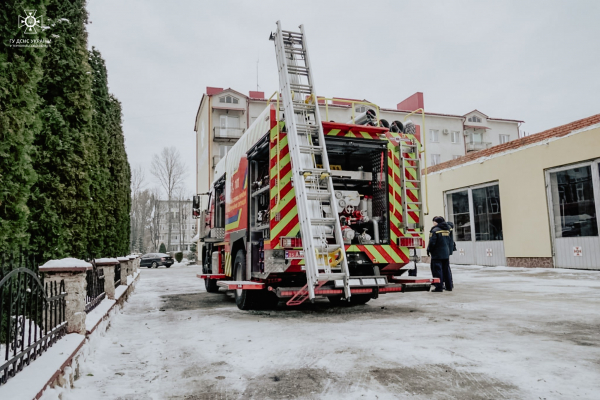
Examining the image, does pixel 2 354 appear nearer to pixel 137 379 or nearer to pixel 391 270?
pixel 137 379

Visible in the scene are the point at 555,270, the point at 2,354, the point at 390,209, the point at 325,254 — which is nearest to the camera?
the point at 2,354

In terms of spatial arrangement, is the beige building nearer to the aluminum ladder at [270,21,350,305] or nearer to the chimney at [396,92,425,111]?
the aluminum ladder at [270,21,350,305]

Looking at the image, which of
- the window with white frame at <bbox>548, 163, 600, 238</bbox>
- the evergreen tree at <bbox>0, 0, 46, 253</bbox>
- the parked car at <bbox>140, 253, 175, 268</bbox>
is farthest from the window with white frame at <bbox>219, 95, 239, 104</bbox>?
the evergreen tree at <bbox>0, 0, 46, 253</bbox>

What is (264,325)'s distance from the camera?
6195 mm

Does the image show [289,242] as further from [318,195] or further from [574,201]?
[574,201]

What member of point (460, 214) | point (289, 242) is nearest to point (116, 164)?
point (289, 242)

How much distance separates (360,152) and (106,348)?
483 cm

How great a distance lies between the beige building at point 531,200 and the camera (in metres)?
13.8

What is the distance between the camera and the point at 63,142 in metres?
5.52

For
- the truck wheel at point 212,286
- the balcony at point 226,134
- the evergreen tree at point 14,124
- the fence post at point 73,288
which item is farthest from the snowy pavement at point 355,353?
the balcony at point 226,134

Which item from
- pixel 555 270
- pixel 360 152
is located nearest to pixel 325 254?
pixel 360 152

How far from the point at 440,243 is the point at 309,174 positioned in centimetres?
479

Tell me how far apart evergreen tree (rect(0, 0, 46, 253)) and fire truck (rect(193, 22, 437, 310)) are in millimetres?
3198

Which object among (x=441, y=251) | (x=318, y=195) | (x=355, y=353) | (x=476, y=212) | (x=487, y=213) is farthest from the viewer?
(x=476, y=212)
